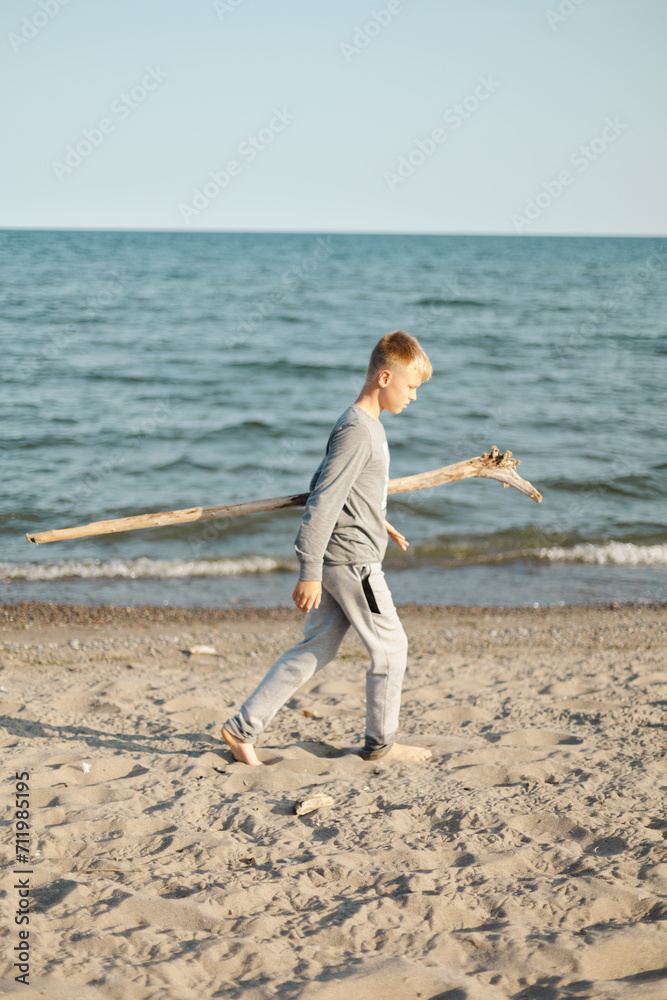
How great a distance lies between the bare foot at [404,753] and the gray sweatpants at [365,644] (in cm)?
4

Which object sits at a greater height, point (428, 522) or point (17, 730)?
point (428, 522)

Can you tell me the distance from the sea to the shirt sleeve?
408 cm

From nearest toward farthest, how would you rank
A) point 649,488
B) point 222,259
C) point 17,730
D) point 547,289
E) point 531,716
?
point 17,730 < point 531,716 < point 649,488 < point 547,289 < point 222,259

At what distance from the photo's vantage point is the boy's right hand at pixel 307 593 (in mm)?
3092

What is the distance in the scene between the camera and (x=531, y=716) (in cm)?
424

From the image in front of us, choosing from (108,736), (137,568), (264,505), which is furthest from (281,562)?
(264,505)

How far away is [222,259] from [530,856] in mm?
54245

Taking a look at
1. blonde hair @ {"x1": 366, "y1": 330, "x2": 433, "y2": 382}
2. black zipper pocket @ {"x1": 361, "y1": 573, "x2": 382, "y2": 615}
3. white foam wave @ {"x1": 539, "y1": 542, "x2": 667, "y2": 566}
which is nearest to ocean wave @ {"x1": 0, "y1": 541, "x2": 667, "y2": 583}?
white foam wave @ {"x1": 539, "y1": 542, "x2": 667, "y2": 566}

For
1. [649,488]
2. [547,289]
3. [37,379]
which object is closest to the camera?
[649,488]

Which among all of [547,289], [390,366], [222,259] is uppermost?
[222,259]

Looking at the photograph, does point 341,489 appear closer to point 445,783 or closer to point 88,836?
point 445,783

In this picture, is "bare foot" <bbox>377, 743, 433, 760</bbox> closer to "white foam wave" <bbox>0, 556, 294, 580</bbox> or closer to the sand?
the sand

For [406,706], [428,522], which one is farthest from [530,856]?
[428,522]

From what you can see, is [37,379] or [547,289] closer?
[37,379]
